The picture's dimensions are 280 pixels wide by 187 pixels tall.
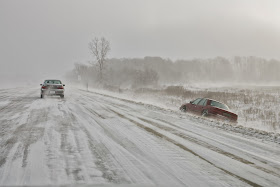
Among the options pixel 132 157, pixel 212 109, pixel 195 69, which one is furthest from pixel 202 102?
pixel 195 69

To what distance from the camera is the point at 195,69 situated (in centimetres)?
17600

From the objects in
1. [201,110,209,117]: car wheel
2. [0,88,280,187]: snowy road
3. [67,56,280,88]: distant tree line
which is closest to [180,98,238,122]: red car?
[201,110,209,117]: car wheel

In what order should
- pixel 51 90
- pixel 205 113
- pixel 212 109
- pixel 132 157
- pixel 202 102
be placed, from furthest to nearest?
pixel 51 90 → pixel 202 102 → pixel 205 113 → pixel 212 109 → pixel 132 157

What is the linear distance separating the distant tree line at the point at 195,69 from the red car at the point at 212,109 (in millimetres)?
95665

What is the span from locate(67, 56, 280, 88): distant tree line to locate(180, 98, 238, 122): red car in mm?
95665

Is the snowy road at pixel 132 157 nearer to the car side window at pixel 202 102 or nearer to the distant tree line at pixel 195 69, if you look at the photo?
the car side window at pixel 202 102

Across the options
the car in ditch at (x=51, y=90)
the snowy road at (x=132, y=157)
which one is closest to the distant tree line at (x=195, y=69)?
the car in ditch at (x=51, y=90)

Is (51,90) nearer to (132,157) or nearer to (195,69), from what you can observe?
(132,157)

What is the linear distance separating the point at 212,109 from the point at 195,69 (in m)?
172

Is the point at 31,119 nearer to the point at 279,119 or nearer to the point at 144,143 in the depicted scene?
the point at 144,143

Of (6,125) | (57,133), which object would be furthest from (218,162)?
(6,125)

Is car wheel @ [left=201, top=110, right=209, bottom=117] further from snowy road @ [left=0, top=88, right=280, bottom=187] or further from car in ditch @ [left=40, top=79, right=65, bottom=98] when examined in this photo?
car in ditch @ [left=40, top=79, right=65, bottom=98]

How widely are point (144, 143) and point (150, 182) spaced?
6.29ft

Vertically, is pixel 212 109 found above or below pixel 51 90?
below
